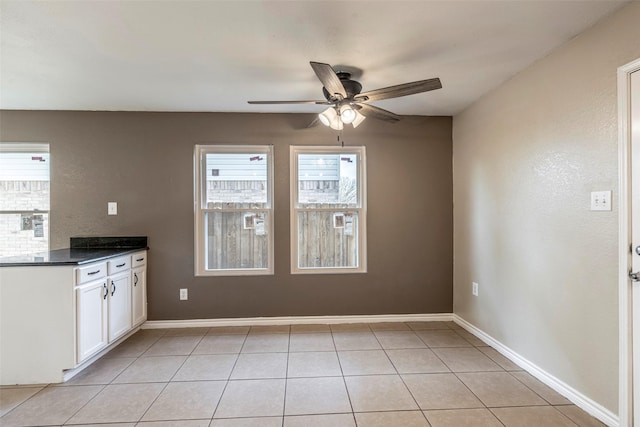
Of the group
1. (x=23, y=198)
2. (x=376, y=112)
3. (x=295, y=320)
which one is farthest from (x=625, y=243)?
(x=23, y=198)

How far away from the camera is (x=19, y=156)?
3.31 m

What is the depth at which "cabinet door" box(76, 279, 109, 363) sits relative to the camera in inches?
91.6

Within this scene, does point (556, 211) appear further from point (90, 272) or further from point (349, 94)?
point (90, 272)

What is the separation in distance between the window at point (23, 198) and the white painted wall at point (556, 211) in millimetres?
4504

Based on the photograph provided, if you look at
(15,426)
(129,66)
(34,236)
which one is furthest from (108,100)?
(15,426)

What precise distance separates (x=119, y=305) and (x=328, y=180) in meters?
2.37

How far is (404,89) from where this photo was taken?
2049 millimetres

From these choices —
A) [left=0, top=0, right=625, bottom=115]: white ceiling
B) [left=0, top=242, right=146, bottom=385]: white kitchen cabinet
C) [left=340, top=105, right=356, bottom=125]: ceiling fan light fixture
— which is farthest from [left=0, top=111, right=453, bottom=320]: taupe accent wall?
[left=340, top=105, right=356, bottom=125]: ceiling fan light fixture

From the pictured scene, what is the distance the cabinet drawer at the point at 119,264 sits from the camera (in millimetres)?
2723

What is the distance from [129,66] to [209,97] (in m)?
0.73

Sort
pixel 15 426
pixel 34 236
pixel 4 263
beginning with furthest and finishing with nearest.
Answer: pixel 34 236 < pixel 4 263 < pixel 15 426

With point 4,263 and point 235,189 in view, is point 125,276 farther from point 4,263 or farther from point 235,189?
point 235,189

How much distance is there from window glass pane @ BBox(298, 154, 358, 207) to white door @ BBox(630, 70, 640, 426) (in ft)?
7.41

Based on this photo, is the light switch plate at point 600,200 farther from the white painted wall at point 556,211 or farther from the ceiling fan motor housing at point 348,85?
the ceiling fan motor housing at point 348,85
